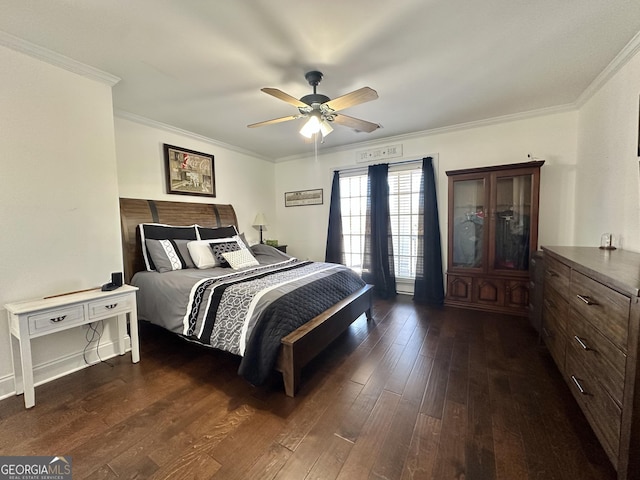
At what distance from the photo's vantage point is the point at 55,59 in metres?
2.01

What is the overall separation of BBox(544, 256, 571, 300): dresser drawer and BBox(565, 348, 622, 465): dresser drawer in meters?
0.40

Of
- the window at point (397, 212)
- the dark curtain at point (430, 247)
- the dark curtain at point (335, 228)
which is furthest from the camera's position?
the dark curtain at point (335, 228)

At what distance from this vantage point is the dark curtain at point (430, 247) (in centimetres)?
376

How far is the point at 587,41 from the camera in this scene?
6.31 feet

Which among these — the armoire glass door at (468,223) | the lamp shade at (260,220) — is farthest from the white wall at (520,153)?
the lamp shade at (260,220)

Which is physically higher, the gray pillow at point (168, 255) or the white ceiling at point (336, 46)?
the white ceiling at point (336, 46)

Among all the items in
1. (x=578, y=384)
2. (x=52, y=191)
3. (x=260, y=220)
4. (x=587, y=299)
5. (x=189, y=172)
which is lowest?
(x=578, y=384)

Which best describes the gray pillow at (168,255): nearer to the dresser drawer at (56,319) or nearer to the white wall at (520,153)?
the dresser drawer at (56,319)

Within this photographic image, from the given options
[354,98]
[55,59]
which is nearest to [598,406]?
[354,98]

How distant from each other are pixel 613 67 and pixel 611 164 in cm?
80

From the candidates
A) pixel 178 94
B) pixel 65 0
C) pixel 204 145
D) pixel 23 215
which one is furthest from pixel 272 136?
pixel 23 215

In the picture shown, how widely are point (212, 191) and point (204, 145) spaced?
0.70 m

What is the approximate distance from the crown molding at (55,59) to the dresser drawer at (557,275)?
12.7 ft

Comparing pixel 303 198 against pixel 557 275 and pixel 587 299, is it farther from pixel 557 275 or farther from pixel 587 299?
pixel 587 299
